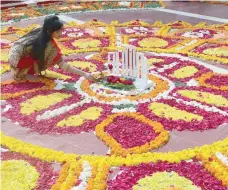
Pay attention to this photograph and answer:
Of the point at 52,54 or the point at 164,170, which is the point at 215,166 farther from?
the point at 52,54

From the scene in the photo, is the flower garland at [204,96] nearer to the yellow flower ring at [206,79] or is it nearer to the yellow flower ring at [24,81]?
the yellow flower ring at [206,79]

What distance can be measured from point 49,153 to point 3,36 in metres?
6.50

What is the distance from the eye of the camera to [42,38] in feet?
23.7

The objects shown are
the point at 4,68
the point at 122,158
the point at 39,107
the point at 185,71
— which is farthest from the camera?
the point at 4,68

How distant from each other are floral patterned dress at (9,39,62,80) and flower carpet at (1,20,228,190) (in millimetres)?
201

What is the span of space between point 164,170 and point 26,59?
3600mm

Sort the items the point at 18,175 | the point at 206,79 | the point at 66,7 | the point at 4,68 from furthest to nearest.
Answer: the point at 66,7 < the point at 4,68 < the point at 206,79 < the point at 18,175

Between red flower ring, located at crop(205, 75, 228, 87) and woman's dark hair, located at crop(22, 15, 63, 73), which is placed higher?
woman's dark hair, located at crop(22, 15, 63, 73)

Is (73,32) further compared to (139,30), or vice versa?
(139,30)

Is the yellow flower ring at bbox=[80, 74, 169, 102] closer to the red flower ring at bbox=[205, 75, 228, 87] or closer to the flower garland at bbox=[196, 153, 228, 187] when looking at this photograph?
the red flower ring at bbox=[205, 75, 228, 87]

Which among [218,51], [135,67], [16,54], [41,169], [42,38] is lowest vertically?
[41,169]

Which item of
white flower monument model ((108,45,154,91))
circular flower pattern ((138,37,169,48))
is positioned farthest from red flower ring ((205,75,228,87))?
circular flower pattern ((138,37,169,48))

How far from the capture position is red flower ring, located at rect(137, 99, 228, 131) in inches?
231

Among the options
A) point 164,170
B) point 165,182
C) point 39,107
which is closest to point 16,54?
point 39,107
